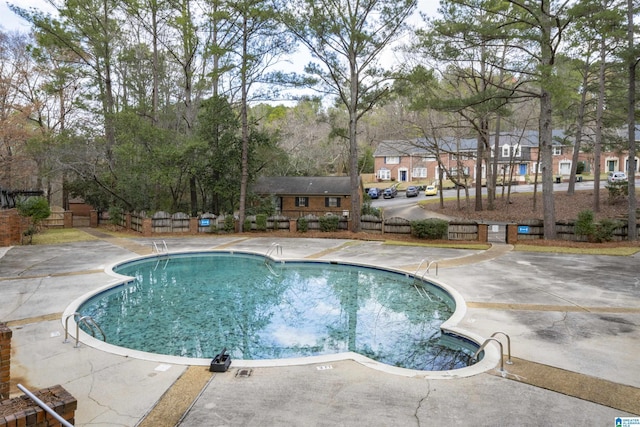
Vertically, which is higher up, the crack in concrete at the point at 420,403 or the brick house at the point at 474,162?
the brick house at the point at 474,162

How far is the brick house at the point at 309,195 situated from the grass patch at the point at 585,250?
16.0m

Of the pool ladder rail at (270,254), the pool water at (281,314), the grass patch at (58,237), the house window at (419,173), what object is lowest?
the pool water at (281,314)

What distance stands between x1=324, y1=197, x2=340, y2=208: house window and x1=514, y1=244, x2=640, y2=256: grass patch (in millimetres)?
16363

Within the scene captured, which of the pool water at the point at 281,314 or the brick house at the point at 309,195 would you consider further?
the brick house at the point at 309,195

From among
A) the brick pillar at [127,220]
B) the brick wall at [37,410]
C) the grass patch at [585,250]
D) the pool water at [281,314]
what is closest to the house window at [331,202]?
the brick pillar at [127,220]

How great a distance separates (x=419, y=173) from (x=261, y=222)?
39132 mm

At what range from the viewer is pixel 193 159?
81.5 feet

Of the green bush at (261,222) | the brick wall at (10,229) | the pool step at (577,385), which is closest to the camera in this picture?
the pool step at (577,385)

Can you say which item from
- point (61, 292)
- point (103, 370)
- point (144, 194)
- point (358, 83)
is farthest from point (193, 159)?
point (103, 370)

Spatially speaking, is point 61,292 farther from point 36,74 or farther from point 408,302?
point 36,74

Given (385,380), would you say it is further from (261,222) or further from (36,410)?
(261,222)

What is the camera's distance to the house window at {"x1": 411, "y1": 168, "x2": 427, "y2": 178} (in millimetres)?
58250

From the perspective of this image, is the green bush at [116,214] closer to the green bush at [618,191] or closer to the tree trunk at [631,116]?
the tree trunk at [631,116]

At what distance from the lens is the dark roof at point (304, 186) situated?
1299 inches
